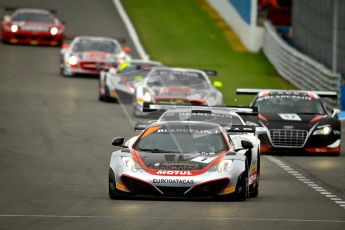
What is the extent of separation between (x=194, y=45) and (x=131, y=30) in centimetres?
323

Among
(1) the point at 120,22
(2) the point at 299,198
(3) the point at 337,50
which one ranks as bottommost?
(1) the point at 120,22

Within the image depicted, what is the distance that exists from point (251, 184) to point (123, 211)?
106 inches

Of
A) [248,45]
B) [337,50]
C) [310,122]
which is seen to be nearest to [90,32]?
[248,45]

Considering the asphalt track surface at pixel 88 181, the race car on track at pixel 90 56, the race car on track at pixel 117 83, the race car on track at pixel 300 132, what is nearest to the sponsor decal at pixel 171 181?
the asphalt track surface at pixel 88 181

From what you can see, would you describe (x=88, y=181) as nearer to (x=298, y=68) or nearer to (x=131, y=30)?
(x=298, y=68)

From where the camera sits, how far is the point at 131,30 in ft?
169

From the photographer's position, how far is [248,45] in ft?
161

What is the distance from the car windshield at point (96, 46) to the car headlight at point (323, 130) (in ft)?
55.9

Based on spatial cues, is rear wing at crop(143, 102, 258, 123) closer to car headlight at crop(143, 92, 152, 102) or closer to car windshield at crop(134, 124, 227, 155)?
car windshield at crop(134, 124, 227, 155)

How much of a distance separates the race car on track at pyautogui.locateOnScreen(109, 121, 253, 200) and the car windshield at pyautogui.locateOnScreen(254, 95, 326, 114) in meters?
8.54

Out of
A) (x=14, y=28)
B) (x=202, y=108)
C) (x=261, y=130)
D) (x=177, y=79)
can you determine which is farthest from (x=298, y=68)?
(x=202, y=108)

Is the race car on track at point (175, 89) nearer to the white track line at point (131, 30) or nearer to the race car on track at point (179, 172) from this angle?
the white track line at point (131, 30)

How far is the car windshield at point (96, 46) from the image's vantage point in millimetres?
40125

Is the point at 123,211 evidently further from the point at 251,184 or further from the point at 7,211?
the point at 251,184
